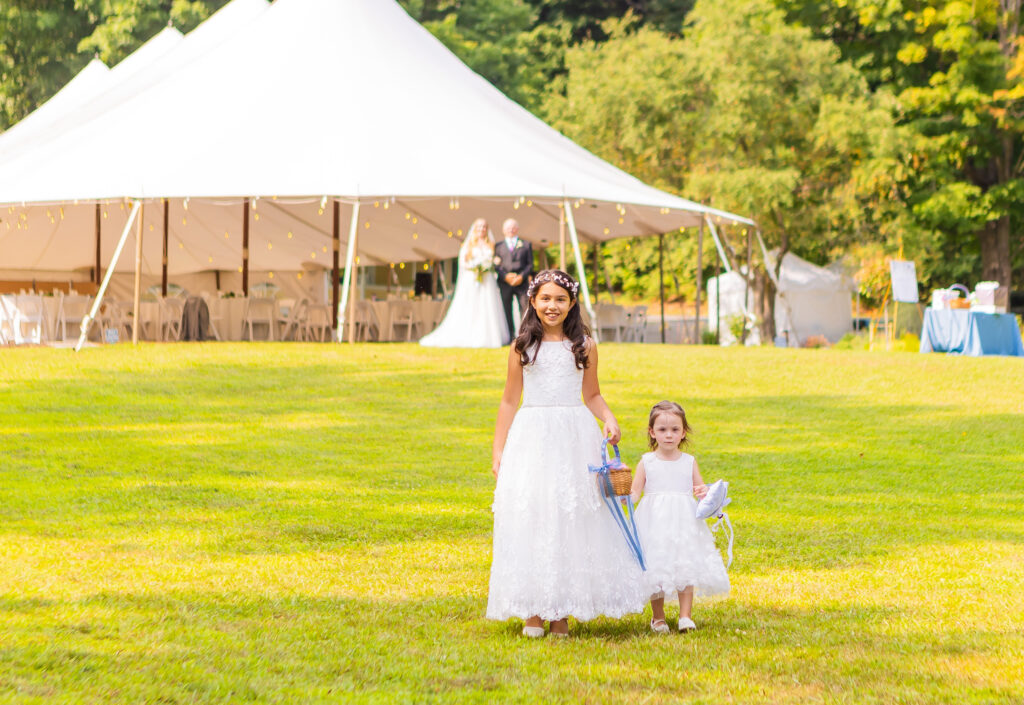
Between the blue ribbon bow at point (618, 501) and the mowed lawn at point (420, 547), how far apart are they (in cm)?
33

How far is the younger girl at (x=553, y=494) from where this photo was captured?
496 centimetres

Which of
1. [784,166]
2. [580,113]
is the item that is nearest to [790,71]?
[784,166]

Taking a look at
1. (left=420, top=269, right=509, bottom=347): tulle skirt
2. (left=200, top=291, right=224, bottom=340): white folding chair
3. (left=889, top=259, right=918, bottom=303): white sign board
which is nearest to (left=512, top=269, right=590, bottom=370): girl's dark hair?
(left=420, top=269, right=509, bottom=347): tulle skirt

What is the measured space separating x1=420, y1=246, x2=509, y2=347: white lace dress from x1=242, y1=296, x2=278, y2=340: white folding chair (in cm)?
466

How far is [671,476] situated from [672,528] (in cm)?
20

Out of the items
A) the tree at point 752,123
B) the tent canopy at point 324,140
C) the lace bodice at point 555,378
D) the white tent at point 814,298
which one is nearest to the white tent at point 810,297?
the white tent at point 814,298

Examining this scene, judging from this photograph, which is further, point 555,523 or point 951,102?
point 951,102

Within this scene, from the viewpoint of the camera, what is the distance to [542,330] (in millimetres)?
5133

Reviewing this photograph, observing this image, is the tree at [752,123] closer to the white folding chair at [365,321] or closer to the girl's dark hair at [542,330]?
the white folding chair at [365,321]

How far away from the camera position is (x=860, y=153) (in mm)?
29531

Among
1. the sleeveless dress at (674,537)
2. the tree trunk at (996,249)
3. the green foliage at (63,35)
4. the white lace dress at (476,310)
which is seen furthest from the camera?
the green foliage at (63,35)

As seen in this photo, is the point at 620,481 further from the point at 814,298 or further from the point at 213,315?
the point at 814,298

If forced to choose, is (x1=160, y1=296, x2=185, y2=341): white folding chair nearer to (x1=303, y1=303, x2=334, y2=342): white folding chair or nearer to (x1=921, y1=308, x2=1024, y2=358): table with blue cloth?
(x1=303, y1=303, x2=334, y2=342): white folding chair

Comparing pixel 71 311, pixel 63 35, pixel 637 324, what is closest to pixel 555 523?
pixel 71 311
